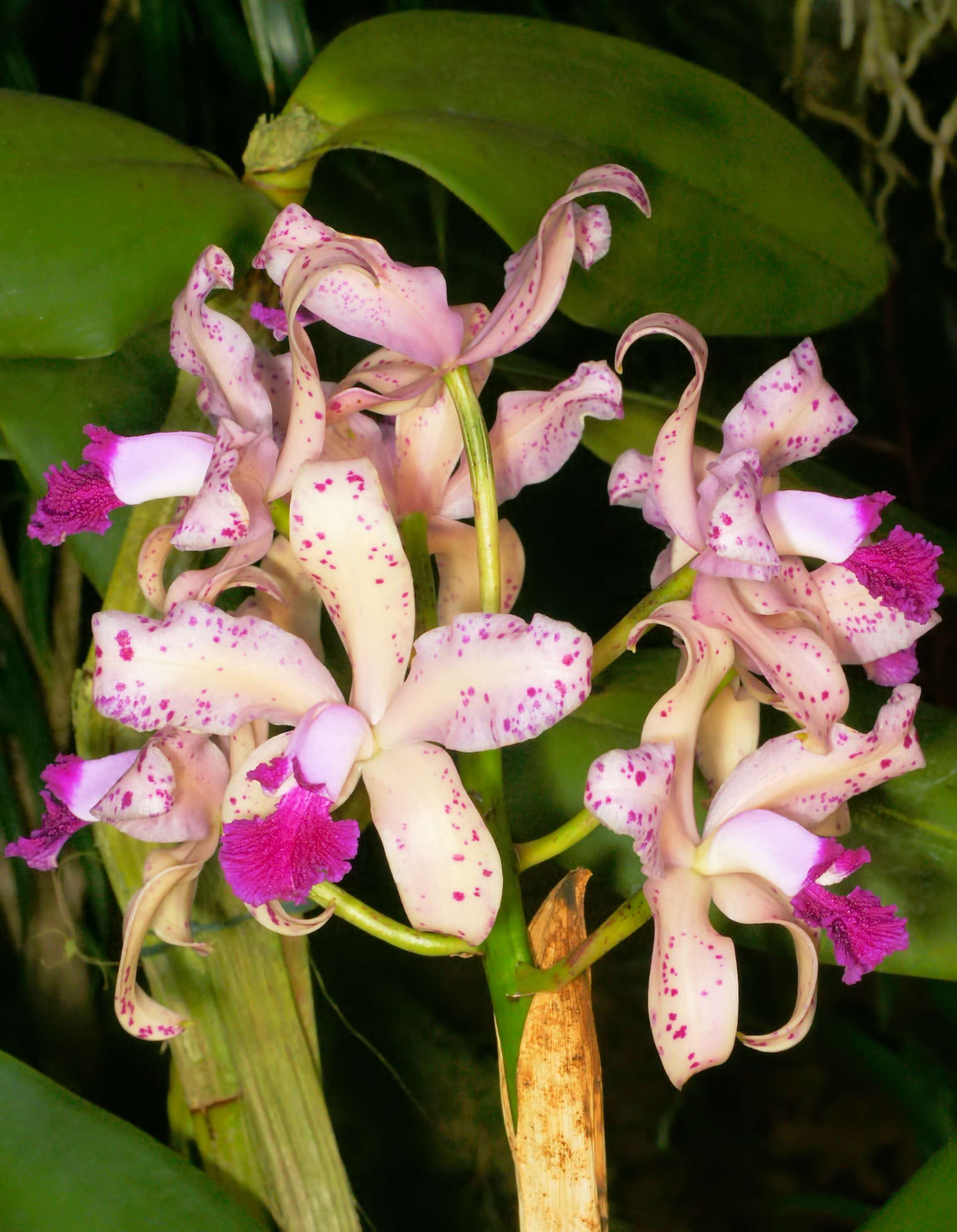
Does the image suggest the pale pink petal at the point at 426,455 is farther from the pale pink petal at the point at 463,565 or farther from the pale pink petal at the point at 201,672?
the pale pink petal at the point at 201,672

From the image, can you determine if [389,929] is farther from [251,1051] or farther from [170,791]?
[251,1051]

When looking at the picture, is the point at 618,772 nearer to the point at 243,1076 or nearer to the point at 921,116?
the point at 243,1076

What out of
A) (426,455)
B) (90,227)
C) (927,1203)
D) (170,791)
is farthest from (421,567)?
(927,1203)

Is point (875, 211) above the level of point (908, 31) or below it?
below

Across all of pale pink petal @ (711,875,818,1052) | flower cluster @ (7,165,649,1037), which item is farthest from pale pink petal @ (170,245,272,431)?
pale pink petal @ (711,875,818,1052)

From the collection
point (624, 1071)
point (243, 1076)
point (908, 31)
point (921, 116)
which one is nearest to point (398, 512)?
point (243, 1076)

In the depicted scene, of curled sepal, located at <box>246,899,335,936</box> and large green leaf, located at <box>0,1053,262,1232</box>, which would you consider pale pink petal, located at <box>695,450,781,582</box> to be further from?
large green leaf, located at <box>0,1053,262,1232</box>

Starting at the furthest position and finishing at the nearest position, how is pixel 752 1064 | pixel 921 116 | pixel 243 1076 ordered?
1. pixel 752 1064
2. pixel 921 116
3. pixel 243 1076
